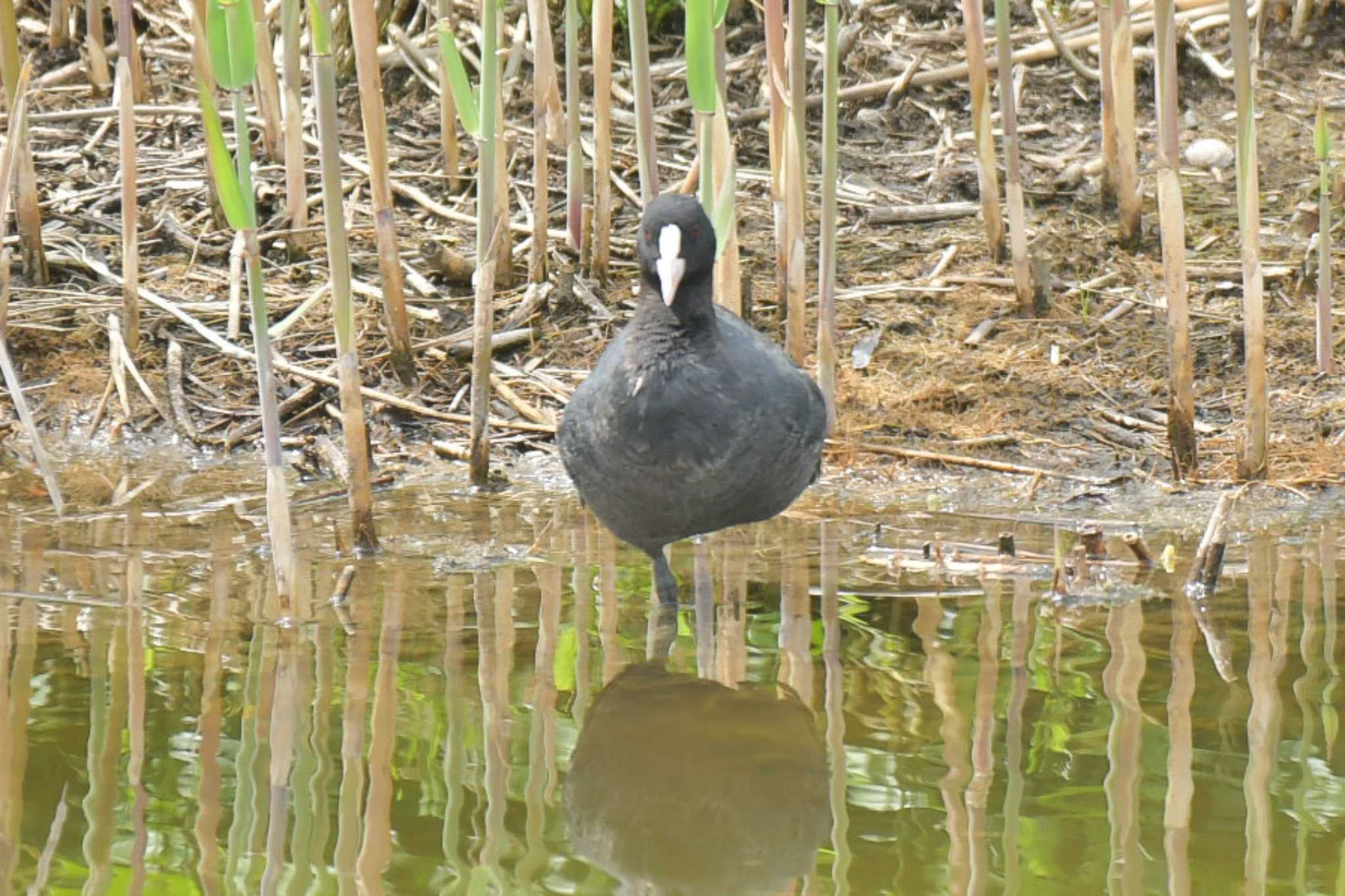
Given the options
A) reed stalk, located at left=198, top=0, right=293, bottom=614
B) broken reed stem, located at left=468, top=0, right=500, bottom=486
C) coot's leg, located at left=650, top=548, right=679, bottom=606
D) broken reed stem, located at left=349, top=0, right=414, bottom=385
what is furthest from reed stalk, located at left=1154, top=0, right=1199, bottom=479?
reed stalk, located at left=198, top=0, right=293, bottom=614

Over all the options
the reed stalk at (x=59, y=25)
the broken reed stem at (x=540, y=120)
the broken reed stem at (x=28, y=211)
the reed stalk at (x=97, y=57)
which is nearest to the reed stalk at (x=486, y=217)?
the broken reed stem at (x=540, y=120)

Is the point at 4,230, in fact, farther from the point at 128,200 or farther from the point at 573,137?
the point at 573,137

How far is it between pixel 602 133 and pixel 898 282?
1150mm

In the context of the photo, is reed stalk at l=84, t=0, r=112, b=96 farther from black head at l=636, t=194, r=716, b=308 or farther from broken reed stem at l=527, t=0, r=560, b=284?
black head at l=636, t=194, r=716, b=308

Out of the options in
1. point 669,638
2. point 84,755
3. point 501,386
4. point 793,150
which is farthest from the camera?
point 501,386

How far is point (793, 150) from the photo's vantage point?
4.48 metres

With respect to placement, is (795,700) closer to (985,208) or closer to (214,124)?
(214,124)

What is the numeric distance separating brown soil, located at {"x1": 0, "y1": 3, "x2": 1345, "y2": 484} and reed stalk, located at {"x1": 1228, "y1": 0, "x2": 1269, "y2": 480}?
0.35 meters

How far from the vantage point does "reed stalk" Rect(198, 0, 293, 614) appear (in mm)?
3406

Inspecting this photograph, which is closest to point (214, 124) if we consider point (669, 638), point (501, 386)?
point (669, 638)

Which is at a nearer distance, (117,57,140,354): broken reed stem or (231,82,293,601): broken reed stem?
(231,82,293,601): broken reed stem

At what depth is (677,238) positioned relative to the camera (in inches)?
143

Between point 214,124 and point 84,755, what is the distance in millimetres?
1177

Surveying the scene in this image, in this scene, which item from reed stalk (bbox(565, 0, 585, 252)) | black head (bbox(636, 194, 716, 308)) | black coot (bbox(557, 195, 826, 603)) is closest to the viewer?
black coot (bbox(557, 195, 826, 603))
